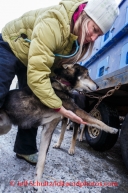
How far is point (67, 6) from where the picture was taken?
68.0 inches

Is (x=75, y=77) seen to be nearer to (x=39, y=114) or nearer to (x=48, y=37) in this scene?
(x=39, y=114)

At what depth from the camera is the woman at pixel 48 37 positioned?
159 centimetres

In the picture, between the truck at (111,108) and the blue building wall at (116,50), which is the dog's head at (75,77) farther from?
the blue building wall at (116,50)

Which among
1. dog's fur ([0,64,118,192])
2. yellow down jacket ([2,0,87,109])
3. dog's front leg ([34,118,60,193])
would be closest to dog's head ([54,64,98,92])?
dog's fur ([0,64,118,192])

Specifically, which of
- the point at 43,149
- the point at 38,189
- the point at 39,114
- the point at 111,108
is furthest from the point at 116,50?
the point at 38,189

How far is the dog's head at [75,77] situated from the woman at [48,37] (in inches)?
13.1

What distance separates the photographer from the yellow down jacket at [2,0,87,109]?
61.9 inches

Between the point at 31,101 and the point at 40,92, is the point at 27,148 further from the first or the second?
the point at 40,92

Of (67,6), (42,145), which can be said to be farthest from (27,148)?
(67,6)

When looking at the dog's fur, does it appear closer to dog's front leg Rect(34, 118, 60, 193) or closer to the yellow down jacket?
dog's front leg Rect(34, 118, 60, 193)

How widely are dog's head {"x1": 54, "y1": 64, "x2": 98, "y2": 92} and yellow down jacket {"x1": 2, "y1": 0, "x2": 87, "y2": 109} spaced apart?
0.48 m

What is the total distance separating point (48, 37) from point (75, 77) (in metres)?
0.90

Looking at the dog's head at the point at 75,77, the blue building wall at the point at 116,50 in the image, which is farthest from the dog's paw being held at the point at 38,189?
the blue building wall at the point at 116,50

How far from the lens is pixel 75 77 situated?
239 cm
